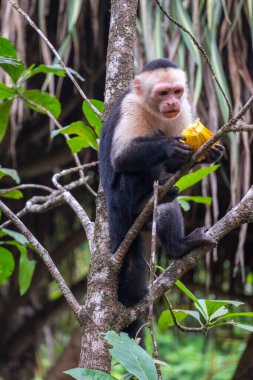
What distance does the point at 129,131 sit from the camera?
1.63 meters

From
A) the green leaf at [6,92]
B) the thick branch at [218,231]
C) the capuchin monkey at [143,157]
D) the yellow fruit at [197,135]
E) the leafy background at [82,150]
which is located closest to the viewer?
the thick branch at [218,231]

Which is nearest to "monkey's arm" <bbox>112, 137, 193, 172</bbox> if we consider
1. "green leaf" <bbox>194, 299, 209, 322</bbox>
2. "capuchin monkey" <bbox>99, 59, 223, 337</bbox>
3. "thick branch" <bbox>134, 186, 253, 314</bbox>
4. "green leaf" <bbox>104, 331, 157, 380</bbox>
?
"capuchin monkey" <bbox>99, 59, 223, 337</bbox>

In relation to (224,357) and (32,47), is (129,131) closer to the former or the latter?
(32,47)

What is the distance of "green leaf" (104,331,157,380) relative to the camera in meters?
1.00

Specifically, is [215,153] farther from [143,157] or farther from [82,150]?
[82,150]

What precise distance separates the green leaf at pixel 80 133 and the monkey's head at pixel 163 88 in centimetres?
16

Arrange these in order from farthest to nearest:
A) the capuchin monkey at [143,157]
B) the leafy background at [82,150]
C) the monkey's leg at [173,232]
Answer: the leafy background at [82,150]
the monkey's leg at [173,232]
the capuchin monkey at [143,157]

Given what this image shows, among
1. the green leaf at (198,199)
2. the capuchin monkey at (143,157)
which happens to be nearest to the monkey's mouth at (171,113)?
the capuchin monkey at (143,157)

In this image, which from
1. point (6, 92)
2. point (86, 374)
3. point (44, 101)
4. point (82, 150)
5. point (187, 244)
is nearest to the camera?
point (86, 374)

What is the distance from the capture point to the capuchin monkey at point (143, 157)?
1525mm

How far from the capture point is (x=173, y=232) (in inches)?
69.4

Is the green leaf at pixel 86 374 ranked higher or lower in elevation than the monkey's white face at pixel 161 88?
lower

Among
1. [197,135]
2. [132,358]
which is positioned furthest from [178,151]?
[132,358]

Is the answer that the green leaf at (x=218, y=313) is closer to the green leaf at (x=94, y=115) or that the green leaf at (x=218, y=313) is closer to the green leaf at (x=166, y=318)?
the green leaf at (x=166, y=318)
